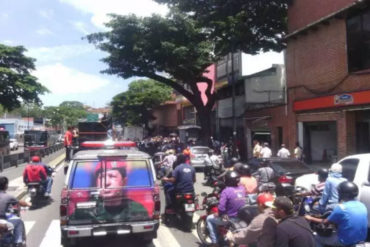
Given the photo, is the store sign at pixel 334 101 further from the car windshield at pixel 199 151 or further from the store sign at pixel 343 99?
Answer: the car windshield at pixel 199 151

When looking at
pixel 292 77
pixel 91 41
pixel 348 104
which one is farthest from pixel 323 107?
pixel 91 41

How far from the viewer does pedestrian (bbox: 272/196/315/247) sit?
14.9 ft

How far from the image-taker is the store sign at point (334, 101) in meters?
16.9

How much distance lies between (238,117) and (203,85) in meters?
13.9

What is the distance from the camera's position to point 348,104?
17781 millimetres

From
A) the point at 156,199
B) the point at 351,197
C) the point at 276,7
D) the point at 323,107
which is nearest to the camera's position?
the point at 351,197

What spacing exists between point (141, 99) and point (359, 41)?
4983 cm

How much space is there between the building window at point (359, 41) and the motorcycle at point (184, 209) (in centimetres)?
1054

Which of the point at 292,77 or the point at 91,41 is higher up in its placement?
the point at 91,41

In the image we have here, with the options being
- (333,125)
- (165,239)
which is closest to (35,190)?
(165,239)

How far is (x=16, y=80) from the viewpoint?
40562mm

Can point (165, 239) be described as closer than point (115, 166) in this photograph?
No

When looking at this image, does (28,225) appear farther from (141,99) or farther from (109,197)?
(141,99)

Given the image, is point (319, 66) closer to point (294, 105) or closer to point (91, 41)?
point (294, 105)
